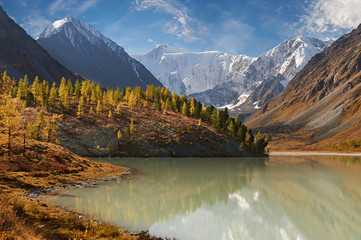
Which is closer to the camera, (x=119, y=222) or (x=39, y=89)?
(x=119, y=222)

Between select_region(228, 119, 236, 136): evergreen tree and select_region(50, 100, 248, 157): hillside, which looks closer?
select_region(50, 100, 248, 157): hillside

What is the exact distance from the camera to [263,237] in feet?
72.2

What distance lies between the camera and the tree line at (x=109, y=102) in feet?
396

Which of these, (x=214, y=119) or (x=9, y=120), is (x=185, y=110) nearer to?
(x=214, y=119)

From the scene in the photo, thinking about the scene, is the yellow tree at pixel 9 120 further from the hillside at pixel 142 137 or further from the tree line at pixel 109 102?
the tree line at pixel 109 102

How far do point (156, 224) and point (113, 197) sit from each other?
10957 millimetres


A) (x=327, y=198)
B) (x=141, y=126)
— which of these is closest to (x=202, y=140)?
Result: (x=141, y=126)

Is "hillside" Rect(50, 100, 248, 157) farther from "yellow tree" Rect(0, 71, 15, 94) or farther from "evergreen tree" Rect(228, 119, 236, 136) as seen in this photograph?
"yellow tree" Rect(0, 71, 15, 94)

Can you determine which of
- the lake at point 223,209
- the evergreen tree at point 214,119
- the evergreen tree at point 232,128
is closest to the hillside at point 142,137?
the evergreen tree at point 214,119

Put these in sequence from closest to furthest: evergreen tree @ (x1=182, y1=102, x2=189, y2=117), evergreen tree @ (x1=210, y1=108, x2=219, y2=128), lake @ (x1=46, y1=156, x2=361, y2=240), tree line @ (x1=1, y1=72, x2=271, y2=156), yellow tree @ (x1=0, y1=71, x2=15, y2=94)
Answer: lake @ (x1=46, y1=156, x2=361, y2=240), yellow tree @ (x1=0, y1=71, x2=15, y2=94), tree line @ (x1=1, y1=72, x2=271, y2=156), evergreen tree @ (x1=210, y1=108, x2=219, y2=128), evergreen tree @ (x1=182, y1=102, x2=189, y2=117)

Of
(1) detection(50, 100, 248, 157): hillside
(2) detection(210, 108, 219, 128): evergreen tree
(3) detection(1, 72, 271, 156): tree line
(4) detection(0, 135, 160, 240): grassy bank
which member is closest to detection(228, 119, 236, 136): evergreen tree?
(3) detection(1, 72, 271, 156): tree line

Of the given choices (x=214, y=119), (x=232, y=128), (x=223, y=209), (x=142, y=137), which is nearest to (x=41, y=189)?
(x=223, y=209)

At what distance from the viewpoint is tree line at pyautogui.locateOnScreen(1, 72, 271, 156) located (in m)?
121

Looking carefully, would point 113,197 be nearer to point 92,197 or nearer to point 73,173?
point 92,197
